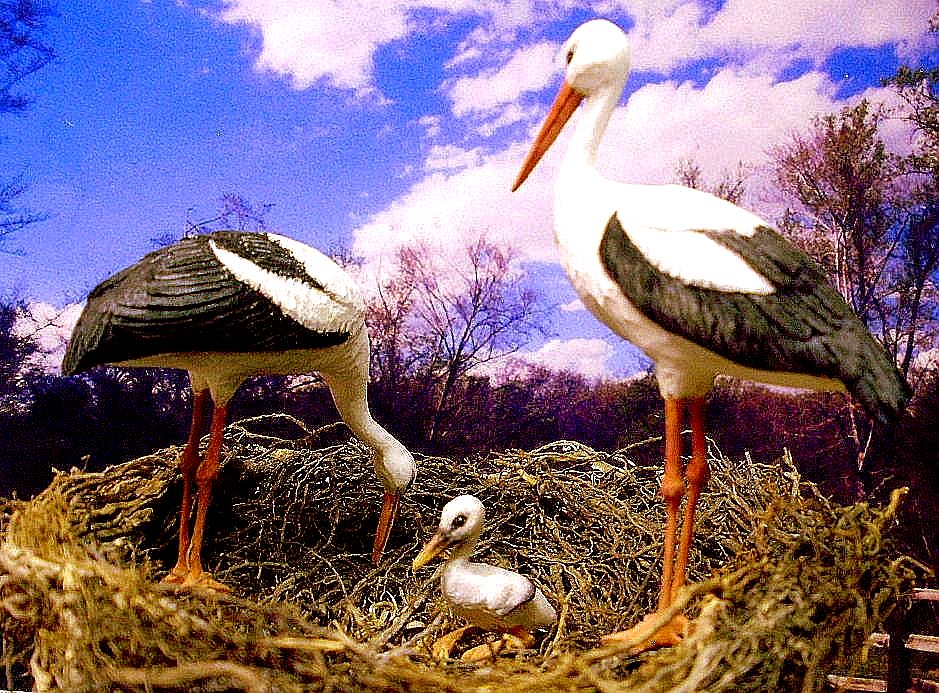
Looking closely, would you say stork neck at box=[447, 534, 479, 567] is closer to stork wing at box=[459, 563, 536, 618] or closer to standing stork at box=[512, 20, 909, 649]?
stork wing at box=[459, 563, 536, 618]

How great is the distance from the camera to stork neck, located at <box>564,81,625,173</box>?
3.40 feet

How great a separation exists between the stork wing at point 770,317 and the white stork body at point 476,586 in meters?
0.36

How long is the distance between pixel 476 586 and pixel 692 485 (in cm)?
30

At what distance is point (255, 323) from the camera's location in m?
1.18

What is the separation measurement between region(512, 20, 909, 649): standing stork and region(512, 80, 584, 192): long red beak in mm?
36

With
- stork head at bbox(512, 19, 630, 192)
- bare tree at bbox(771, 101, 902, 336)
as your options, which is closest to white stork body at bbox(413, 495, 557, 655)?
stork head at bbox(512, 19, 630, 192)

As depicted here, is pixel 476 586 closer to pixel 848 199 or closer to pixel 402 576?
pixel 402 576

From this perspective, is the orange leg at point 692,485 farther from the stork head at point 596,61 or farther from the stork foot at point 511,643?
the stork head at point 596,61

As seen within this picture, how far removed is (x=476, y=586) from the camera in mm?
1007

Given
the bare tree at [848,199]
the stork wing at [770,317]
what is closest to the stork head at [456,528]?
the stork wing at [770,317]

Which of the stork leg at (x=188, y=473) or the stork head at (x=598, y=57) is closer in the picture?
the stork head at (x=598, y=57)

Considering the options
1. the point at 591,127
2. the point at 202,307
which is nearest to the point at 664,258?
the point at 591,127

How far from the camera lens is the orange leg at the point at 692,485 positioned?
0.99m

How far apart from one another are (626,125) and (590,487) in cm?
80
